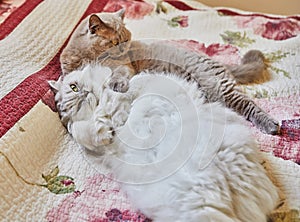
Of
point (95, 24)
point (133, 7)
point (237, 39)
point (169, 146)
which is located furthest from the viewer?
point (133, 7)

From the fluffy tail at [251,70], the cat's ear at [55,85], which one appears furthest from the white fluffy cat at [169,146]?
the fluffy tail at [251,70]

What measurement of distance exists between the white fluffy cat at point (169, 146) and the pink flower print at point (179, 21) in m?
0.59

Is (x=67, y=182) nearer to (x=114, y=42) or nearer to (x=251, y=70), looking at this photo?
(x=114, y=42)

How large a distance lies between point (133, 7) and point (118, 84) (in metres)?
0.71

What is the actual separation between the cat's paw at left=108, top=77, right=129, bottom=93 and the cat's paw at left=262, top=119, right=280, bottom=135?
0.38 meters

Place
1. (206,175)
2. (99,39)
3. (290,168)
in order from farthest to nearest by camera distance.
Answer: (99,39) < (290,168) < (206,175)

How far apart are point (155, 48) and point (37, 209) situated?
67 centimetres

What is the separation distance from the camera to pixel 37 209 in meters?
0.81

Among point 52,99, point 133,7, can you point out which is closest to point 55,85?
point 52,99

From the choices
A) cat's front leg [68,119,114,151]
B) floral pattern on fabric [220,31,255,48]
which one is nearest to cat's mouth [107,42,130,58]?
cat's front leg [68,119,114,151]

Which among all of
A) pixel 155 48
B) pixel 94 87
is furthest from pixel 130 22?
pixel 94 87

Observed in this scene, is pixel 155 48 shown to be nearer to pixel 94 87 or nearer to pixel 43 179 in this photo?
pixel 94 87

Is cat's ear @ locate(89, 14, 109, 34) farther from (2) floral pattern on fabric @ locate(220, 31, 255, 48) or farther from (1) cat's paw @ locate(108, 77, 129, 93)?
(2) floral pattern on fabric @ locate(220, 31, 255, 48)

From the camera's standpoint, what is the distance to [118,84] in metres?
1.09
